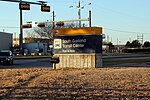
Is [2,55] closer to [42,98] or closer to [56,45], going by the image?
[56,45]

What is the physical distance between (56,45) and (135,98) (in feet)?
57.1

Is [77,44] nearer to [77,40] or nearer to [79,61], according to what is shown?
[77,40]

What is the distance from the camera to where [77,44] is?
27.7m

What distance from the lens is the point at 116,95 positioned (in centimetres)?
1197

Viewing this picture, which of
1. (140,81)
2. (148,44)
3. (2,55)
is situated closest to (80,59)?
(140,81)

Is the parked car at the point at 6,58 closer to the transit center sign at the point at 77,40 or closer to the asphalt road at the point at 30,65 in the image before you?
the asphalt road at the point at 30,65

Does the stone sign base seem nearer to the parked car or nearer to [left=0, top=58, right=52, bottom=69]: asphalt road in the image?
[left=0, top=58, right=52, bottom=69]: asphalt road

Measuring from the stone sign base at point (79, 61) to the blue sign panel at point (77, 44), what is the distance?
0.29 meters

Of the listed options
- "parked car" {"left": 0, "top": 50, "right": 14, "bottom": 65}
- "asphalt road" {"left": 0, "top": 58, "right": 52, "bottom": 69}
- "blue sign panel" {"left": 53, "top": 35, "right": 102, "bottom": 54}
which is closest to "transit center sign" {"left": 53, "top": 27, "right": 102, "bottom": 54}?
"blue sign panel" {"left": 53, "top": 35, "right": 102, "bottom": 54}

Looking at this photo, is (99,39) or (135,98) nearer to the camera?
(135,98)

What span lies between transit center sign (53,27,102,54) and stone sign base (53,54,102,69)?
11.4 inches

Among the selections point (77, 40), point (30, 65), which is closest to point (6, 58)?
point (30, 65)

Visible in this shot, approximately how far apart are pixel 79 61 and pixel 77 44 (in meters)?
1.22

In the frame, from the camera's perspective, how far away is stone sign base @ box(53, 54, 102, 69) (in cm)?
2728
